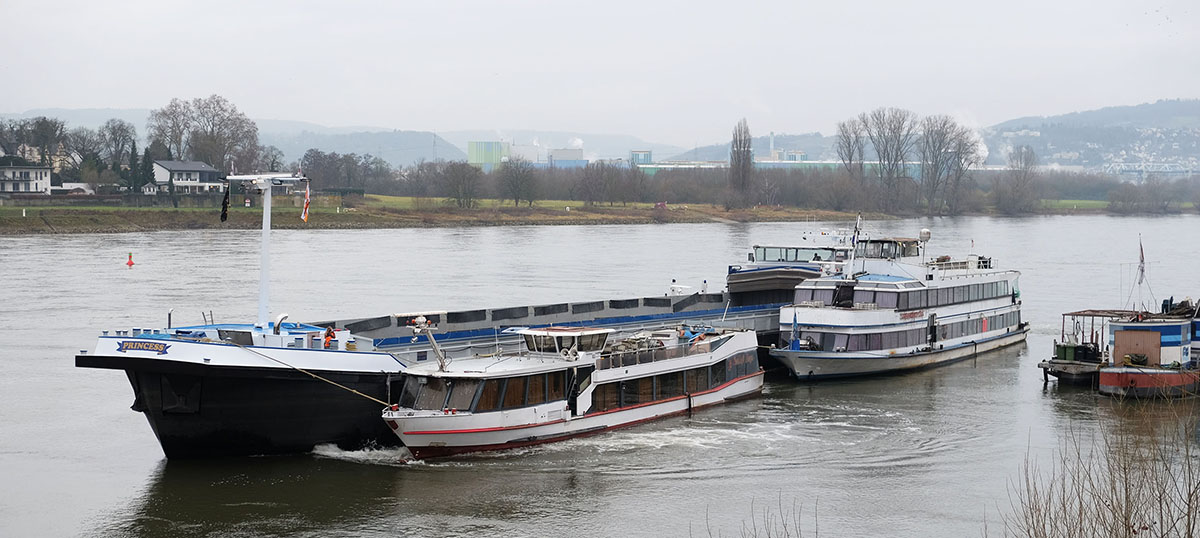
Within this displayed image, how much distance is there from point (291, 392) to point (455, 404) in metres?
3.15

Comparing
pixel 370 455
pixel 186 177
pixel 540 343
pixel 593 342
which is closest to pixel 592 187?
pixel 186 177

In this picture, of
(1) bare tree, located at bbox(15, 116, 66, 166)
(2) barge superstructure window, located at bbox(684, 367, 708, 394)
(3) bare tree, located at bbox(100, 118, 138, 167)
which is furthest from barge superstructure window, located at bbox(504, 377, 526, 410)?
(3) bare tree, located at bbox(100, 118, 138, 167)

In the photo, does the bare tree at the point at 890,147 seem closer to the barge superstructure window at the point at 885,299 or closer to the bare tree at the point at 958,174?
the bare tree at the point at 958,174

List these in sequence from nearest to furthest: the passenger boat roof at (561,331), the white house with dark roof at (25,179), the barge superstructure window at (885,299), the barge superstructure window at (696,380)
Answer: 1. the passenger boat roof at (561,331)
2. the barge superstructure window at (696,380)
3. the barge superstructure window at (885,299)
4. the white house with dark roof at (25,179)

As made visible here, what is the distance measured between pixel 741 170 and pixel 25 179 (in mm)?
72842

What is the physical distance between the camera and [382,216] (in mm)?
113688

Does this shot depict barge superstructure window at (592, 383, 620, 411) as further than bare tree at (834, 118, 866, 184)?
No

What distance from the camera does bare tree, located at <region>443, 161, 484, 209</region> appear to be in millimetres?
122688

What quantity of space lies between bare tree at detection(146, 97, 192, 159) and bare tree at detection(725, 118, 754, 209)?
6164 centimetres

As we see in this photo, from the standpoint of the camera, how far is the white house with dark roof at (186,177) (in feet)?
385

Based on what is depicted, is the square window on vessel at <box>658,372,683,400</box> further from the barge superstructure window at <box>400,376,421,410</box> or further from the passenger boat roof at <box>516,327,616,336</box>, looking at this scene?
the barge superstructure window at <box>400,376,421,410</box>

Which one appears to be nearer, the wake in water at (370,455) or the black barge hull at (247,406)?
the black barge hull at (247,406)

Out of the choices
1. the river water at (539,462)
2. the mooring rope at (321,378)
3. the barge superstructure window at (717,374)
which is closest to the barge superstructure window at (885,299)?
the river water at (539,462)

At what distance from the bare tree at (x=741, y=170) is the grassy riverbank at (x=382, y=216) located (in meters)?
1.70
